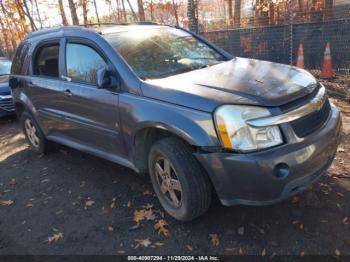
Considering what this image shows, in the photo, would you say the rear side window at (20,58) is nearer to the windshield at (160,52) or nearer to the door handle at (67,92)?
the door handle at (67,92)

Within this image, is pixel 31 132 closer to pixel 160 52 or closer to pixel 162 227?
pixel 160 52

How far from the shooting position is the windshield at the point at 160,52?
3.50 m

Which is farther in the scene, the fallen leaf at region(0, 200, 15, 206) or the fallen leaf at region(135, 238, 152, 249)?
the fallen leaf at region(0, 200, 15, 206)

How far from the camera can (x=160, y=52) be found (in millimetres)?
3750

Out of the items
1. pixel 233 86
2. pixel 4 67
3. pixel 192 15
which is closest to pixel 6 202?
pixel 233 86

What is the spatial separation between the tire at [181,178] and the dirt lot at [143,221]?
0.21m

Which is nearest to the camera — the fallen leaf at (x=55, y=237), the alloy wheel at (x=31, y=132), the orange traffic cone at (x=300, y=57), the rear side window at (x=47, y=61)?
the fallen leaf at (x=55, y=237)

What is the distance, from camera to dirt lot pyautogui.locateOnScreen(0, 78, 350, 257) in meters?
2.88

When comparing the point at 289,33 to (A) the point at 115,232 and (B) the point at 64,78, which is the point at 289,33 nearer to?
(B) the point at 64,78

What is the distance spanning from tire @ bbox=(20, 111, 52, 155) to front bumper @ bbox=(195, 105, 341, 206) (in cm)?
332

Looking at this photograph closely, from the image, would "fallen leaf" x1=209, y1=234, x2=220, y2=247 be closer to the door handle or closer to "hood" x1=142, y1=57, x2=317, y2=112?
"hood" x1=142, y1=57, x2=317, y2=112

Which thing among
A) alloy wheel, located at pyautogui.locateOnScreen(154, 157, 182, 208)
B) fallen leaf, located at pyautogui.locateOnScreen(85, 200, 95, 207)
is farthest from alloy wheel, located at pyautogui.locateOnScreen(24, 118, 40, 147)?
alloy wheel, located at pyautogui.locateOnScreen(154, 157, 182, 208)

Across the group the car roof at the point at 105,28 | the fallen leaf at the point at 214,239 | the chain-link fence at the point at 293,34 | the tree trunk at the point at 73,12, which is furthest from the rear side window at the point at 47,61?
the tree trunk at the point at 73,12

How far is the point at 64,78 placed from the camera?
4230mm
